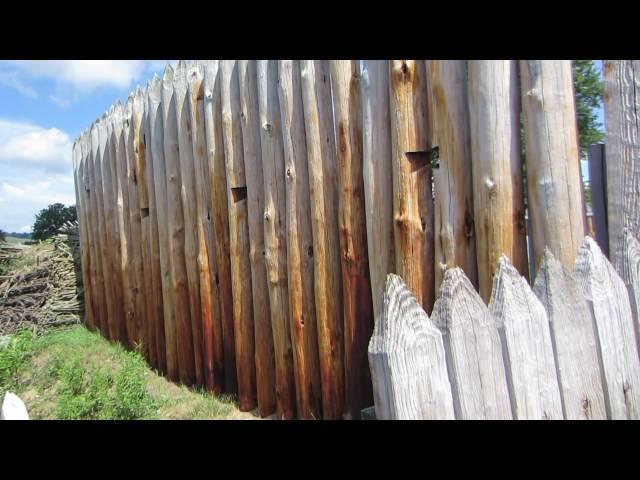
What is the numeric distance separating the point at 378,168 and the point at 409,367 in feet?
4.39

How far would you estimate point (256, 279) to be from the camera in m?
3.38

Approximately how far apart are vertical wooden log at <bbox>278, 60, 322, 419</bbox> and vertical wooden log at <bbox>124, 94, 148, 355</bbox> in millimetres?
2639

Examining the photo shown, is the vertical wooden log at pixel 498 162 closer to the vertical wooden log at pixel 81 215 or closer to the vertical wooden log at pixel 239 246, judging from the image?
the vertical wooden log at pixel 239 246

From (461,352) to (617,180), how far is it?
1.01 metres

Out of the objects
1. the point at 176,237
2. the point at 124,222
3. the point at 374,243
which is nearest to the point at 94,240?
the point at 124,222

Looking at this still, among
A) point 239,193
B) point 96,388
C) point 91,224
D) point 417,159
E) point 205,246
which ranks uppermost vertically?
point 91,224

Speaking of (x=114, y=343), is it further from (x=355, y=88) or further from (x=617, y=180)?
(x=617, y=180)

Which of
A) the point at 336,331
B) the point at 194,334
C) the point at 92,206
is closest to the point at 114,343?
the point at 92,206

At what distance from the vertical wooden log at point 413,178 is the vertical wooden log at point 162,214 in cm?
283

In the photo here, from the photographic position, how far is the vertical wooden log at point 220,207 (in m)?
3.68

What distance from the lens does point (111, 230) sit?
5.90 m

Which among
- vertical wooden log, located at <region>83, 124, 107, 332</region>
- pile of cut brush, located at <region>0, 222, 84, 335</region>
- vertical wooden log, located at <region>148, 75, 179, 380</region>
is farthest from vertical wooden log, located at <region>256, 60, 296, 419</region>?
pile of cut brush, located at <region>0, 222, 84, 335</region>

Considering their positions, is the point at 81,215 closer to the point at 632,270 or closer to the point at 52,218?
the point at 52,218

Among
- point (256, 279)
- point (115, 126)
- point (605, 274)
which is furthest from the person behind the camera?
point (115, 126)
